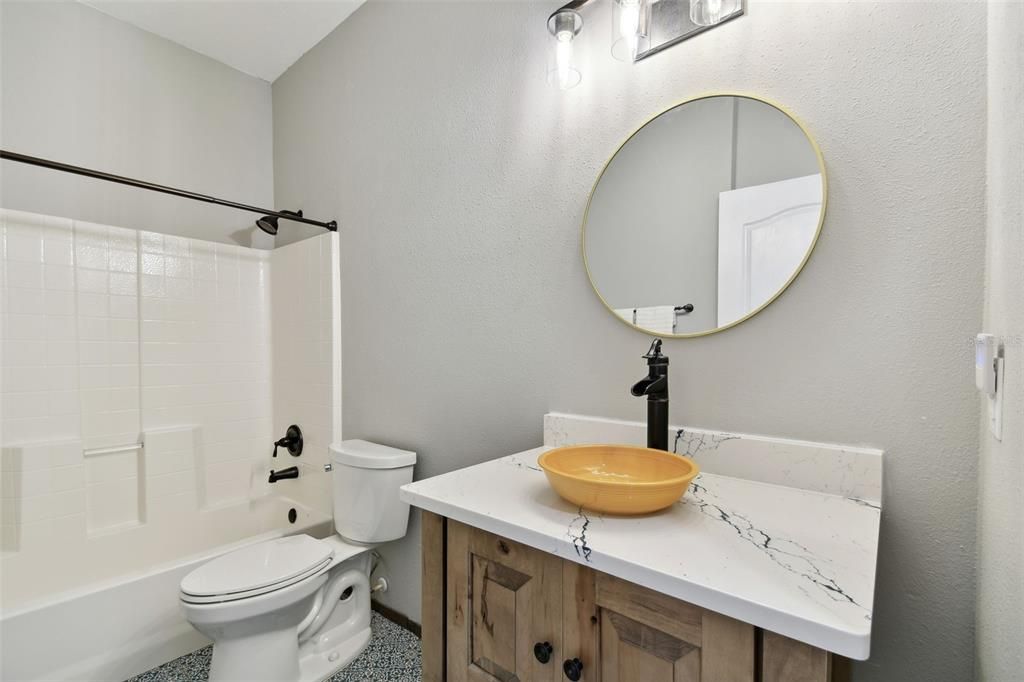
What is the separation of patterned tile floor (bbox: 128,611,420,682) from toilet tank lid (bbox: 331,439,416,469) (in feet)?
2.28

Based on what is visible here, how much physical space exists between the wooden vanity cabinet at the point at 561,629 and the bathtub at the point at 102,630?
1.32m

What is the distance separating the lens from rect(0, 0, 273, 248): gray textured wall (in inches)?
73.3

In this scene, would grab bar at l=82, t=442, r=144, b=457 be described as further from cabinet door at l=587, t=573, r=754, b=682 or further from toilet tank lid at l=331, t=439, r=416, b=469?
cabinet door at l=587, t=573, r=754, b=682

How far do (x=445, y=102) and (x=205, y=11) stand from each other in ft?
4.33

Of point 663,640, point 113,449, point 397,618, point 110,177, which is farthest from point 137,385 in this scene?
point 663,640

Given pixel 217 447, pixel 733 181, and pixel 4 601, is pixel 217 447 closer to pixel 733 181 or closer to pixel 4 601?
pixel 4 601

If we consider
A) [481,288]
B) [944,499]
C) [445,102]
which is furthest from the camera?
[445,102]

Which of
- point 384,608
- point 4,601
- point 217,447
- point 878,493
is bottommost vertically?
point 384,608

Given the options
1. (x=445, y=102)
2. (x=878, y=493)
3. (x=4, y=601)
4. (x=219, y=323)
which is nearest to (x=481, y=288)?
(x=445, y=102)

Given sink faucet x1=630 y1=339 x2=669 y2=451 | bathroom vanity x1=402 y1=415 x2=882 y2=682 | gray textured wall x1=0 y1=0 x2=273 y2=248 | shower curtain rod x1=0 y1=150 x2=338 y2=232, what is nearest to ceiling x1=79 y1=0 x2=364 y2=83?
gray textured wall x1=0 y1=0 x2=273 y2=248

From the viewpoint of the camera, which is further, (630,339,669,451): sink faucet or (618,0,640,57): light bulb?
(618,0,640,57): light bulb

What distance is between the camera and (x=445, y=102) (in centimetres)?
169

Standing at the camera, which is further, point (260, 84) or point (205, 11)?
point (260, 84)

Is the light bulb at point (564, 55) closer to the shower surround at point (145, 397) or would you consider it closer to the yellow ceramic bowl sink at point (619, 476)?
the yellow ceramic bowl sink at point (619, 476)
